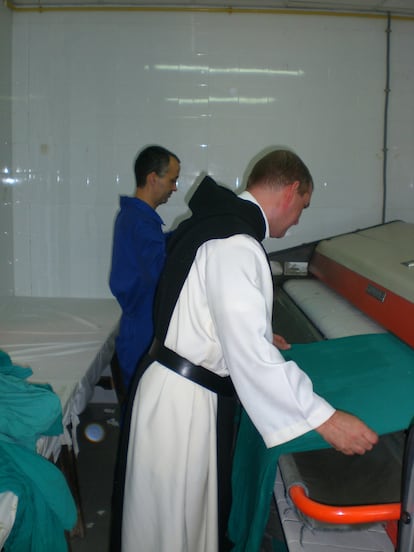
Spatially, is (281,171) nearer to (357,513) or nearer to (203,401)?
(203,401)

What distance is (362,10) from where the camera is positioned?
9.63ft

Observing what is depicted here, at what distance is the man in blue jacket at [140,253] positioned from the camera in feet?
6.90

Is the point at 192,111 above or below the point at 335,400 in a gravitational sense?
above

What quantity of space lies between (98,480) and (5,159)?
78.2 inches

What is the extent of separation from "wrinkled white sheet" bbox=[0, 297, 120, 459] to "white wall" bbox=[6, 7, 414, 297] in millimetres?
318

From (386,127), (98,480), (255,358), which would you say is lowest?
(98,480)

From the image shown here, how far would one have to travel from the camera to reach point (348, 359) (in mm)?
1428

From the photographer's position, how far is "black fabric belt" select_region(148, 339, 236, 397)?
1.25m

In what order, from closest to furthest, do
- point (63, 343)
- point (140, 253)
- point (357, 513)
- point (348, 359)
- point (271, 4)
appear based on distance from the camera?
1. point (357, 513)
2. point (348, 359)
3. point (140, 253)
4. point (63, 343)
5. point (271, 4)

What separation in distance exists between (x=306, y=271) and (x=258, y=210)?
1.54m

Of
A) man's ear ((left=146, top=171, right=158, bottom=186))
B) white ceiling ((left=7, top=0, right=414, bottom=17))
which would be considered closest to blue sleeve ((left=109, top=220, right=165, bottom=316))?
man's ear ((left=146, top=171, right=158, bottom=186))

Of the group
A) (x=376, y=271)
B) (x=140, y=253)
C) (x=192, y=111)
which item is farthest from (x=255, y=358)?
(x=192, y=111)

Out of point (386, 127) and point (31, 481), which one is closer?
point (31, 481)

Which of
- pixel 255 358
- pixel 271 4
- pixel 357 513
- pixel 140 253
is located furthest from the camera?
pixel 271 4
